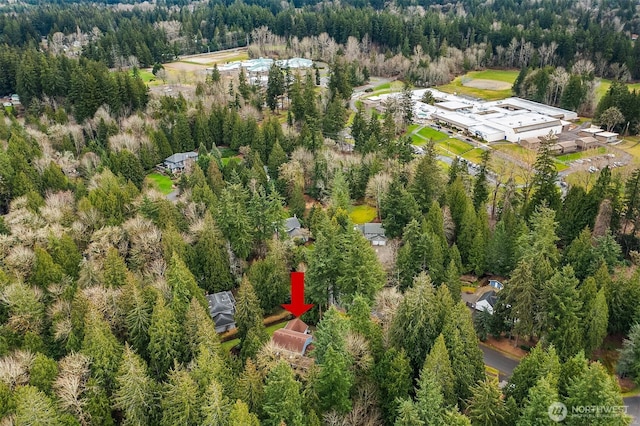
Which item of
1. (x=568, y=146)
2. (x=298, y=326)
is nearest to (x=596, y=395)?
(x=298, y=326)

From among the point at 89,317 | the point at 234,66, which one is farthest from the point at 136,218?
the point at 234,66

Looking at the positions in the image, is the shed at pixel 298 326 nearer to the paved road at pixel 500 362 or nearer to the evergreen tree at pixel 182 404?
the evergreen tree at pixel 182 404

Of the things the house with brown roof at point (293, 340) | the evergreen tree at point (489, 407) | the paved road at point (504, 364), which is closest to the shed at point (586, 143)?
the paved road at point (504, 364)

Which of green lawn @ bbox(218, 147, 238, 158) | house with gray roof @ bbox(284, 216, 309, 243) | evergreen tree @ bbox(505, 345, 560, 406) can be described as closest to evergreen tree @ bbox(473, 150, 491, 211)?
house with gray roof @ bbox(284, 216, 309, 243)

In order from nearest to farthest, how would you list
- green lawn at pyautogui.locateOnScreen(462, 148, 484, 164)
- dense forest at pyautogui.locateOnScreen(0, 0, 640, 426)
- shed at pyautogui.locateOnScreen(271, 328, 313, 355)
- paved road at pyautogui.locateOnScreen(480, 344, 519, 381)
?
dense forest at pyautogui.locateOnScreen(0, 0, 640, 426), paved road at pyautogui.locateOnScreen(480, 344, 519, 381), shed at pyautogui.locateOnScreen(271, 328, 313, 355), green lawn at pyautogui.locateOnScreen(462, 148, 484, 164)

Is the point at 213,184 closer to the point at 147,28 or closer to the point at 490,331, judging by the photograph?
the point at 490,331

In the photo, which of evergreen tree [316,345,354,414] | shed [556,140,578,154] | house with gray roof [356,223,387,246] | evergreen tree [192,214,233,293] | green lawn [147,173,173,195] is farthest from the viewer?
shed [556,140,578,154]

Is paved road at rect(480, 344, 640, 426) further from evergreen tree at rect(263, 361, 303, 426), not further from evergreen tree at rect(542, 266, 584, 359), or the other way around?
evergreen tree at rect(263, 361, 303, 426)
